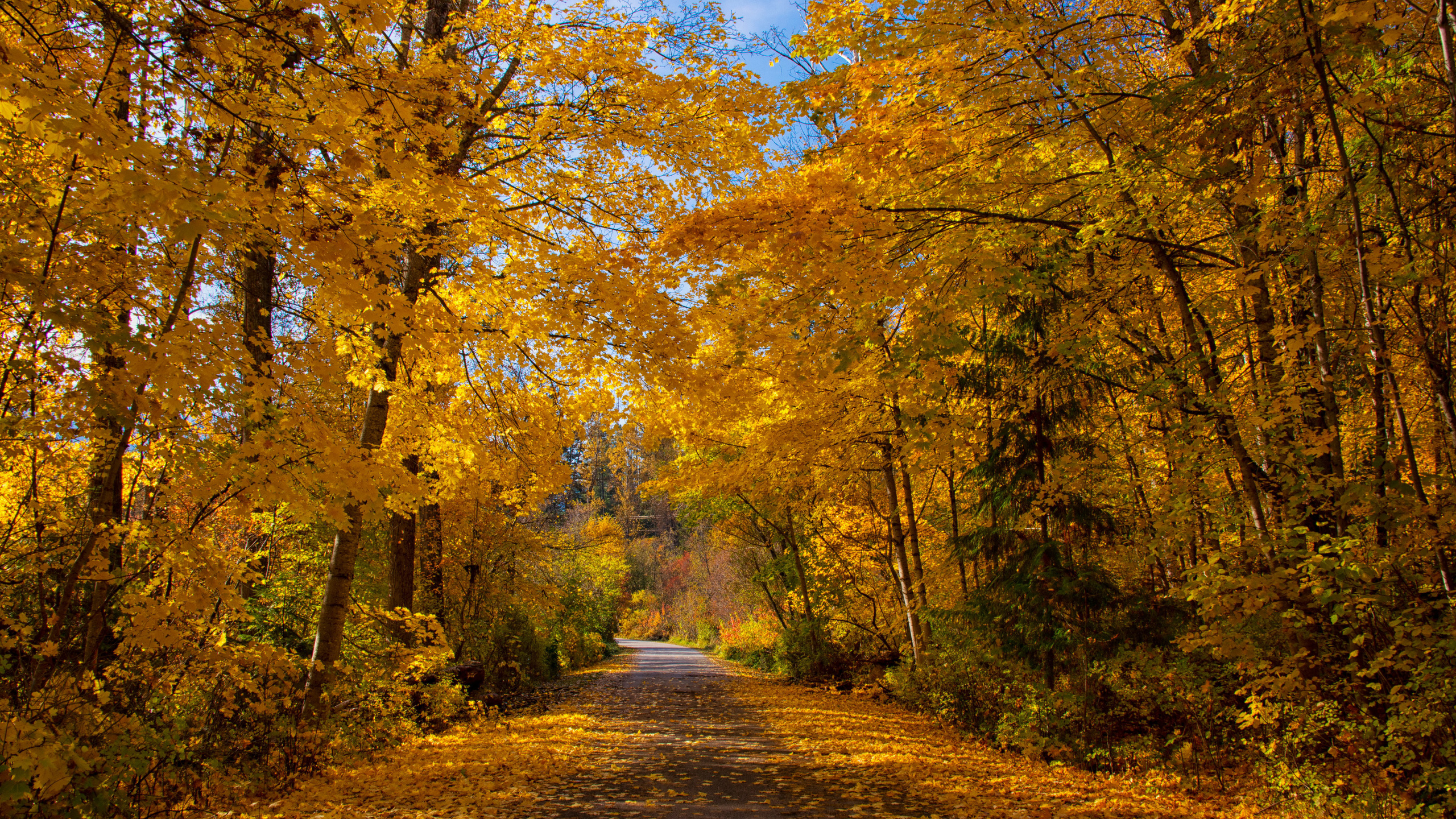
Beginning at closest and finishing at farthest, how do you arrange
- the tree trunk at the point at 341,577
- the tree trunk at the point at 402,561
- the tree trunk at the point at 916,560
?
the tree trunk at the point at 341,577
the tree trunk at the point at 402,561
the tree trunk at the point at 916,560

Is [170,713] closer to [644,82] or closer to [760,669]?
[644,82]

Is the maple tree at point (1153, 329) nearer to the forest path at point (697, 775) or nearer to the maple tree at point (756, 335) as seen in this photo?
the maple tree at point (756, 335)

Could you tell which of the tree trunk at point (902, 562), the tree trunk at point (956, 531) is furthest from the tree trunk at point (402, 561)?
the tree trunk at point (956, 531)

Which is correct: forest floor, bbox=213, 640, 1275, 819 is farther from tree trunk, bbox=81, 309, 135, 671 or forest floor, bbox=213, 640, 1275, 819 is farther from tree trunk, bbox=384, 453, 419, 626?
tree trunk, bbox=384, 453, 419, 626

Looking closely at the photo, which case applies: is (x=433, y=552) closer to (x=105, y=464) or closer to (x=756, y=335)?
(x=105, y=464)

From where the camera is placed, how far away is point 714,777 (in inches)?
261

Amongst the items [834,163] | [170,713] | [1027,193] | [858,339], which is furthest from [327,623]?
[1027,193]

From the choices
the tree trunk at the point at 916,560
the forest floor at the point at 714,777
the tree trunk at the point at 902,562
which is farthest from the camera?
the tree trunk at the point at 916,560

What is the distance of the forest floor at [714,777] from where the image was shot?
544 centimetres

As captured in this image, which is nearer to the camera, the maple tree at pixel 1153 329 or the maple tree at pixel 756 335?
the maple tree at pixel 756 335

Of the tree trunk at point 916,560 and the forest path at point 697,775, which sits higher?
the tree trunk at point 916,560

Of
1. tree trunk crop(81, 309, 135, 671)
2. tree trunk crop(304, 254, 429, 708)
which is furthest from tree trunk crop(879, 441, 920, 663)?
tree trunk crop(81, 309, 135, 671)

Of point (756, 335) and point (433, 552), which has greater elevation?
point (756, 335)

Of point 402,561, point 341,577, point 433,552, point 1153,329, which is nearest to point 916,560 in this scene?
point 1153,329
